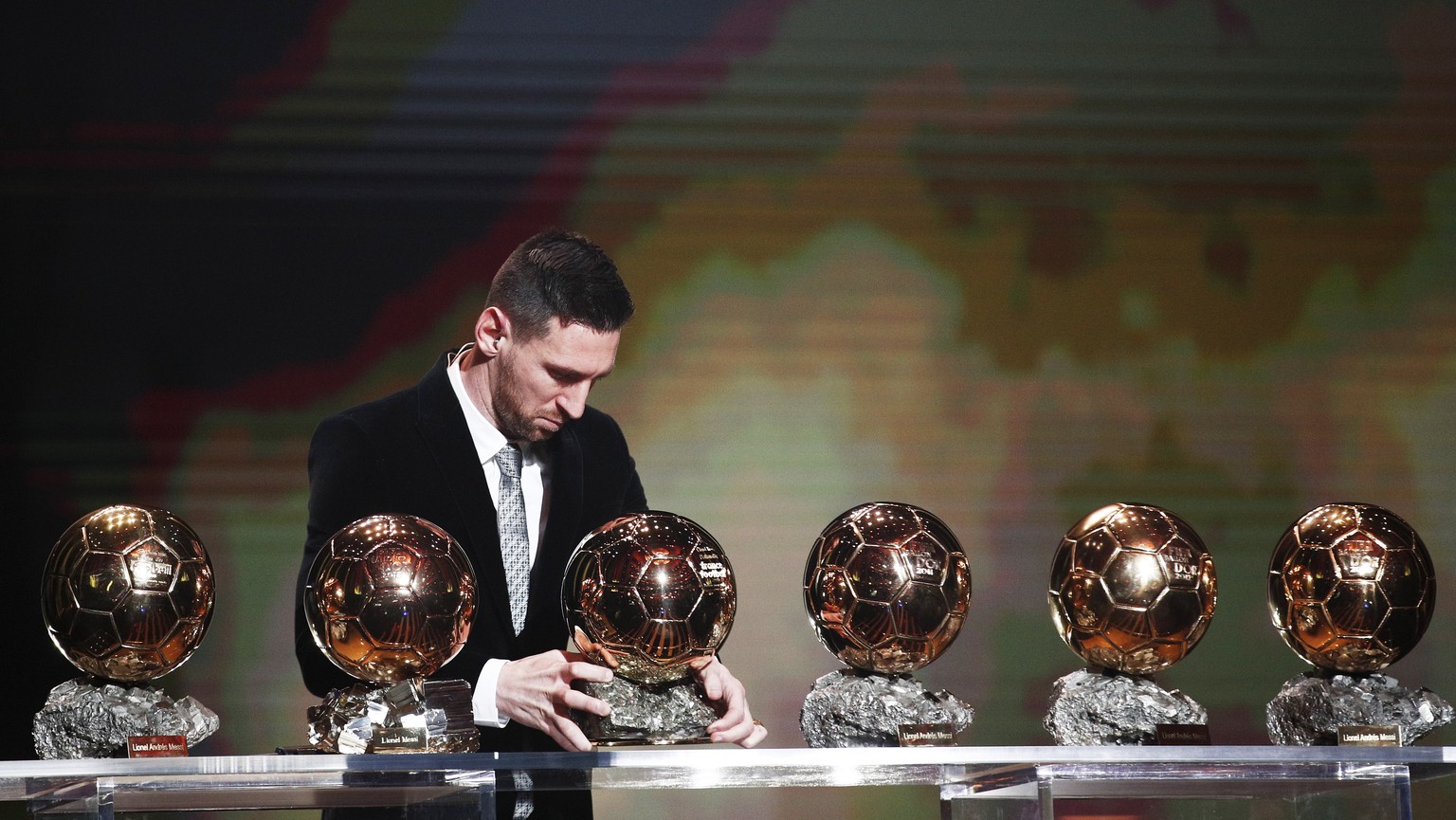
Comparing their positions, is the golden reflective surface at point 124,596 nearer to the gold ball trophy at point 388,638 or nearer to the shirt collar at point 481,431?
the gold ball trophy at point 388,638

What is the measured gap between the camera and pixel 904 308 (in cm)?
446

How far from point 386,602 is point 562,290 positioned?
854mm

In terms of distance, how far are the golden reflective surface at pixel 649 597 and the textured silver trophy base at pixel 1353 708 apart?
0.90 m

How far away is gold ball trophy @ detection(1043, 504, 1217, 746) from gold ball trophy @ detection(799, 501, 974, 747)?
0.54 feet

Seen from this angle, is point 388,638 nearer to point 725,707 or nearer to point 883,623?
point 725,707

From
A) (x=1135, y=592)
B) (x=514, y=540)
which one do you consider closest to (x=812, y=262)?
(x=514, y=540)

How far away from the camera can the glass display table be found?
1750 mm

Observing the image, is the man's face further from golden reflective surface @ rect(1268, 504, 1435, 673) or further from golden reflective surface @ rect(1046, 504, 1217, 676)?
golden reflective surface @ rect(1268, 504, 1435, 673)

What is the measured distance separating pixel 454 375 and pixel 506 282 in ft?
0.72

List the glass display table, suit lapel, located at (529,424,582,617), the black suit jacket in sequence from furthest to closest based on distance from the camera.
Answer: suit lapel, located at (529,424,582,617)
the black suit jacket
the glass display table

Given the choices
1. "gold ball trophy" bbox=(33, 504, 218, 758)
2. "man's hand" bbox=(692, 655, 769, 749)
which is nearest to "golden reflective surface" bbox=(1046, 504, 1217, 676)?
"man's hand" bbox=(692, 655, 769, 749)

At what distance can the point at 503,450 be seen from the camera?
264 cm

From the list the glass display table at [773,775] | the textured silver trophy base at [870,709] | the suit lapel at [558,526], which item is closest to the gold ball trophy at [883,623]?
the textured silver trophy base at [870,709]

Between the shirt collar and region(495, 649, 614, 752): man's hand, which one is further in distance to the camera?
the shirt collar
